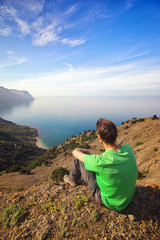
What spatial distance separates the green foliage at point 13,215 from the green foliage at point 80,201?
1638 mm

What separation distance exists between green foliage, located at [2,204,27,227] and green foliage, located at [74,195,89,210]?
5.37 feet

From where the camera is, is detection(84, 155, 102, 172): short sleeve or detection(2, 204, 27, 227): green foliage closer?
detection(84, 155, 102, 172): short sleeve

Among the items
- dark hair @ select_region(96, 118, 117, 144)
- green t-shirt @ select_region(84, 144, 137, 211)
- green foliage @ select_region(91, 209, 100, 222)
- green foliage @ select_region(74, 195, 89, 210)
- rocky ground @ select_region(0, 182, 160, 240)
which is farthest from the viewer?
green foliage @ select_region(74, 195, 89, 210)

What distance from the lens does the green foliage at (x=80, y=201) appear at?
3.61m

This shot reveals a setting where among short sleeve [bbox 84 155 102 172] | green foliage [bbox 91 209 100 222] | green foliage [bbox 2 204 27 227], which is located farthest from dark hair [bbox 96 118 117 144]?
green foliage [bbox 2 204 27 227]

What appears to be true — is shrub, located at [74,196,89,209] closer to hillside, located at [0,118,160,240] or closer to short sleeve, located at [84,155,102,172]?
hillside, located at [0,118,160,240]

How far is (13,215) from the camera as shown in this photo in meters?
3.55

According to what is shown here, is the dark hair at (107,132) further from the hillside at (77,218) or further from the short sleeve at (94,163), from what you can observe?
the hillside at (77,218)

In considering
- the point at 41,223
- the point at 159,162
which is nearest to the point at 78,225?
the point at 41,223

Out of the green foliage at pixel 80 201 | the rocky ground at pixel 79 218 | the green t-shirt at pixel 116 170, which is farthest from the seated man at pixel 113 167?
the green foliage at pixel 80 201

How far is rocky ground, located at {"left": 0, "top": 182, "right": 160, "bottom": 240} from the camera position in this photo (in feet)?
9.20

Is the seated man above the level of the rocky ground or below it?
above

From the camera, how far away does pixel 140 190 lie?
162 inches

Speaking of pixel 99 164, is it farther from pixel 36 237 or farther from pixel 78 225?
pixel 36 237
